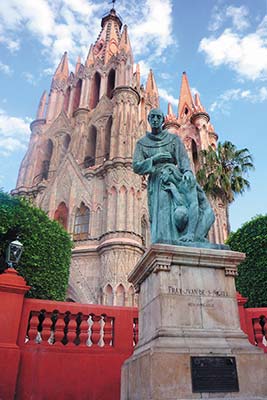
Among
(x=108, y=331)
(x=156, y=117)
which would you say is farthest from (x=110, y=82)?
(x=108, y=331)

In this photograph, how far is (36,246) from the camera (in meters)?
9.94

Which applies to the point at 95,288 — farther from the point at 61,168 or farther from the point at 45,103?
the point at 45,103

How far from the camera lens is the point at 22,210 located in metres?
10.3

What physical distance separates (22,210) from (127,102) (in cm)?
1975

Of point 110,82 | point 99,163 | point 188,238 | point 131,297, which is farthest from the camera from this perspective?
point 110,82

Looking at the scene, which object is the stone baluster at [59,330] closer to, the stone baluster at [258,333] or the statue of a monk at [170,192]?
the statue of a monk at [170,192]

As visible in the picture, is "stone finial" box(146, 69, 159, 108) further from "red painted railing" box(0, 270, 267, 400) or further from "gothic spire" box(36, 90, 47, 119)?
"red painted railing" box(0, 270, 267, 400)

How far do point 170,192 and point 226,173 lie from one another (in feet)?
49.4

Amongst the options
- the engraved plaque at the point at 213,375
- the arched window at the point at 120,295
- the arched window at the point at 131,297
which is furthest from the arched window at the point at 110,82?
the engraved plaque at the point at 213,375

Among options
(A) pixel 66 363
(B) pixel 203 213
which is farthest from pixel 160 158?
(A) pixel 66 363

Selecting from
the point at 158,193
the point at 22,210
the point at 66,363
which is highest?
the point at 22,210

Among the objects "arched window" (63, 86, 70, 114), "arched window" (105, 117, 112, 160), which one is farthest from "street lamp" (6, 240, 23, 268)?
"arched window" (63, 86, 70, 114)

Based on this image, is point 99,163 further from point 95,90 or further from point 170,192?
point 170,192

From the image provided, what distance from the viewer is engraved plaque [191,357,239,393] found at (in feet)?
13.2
